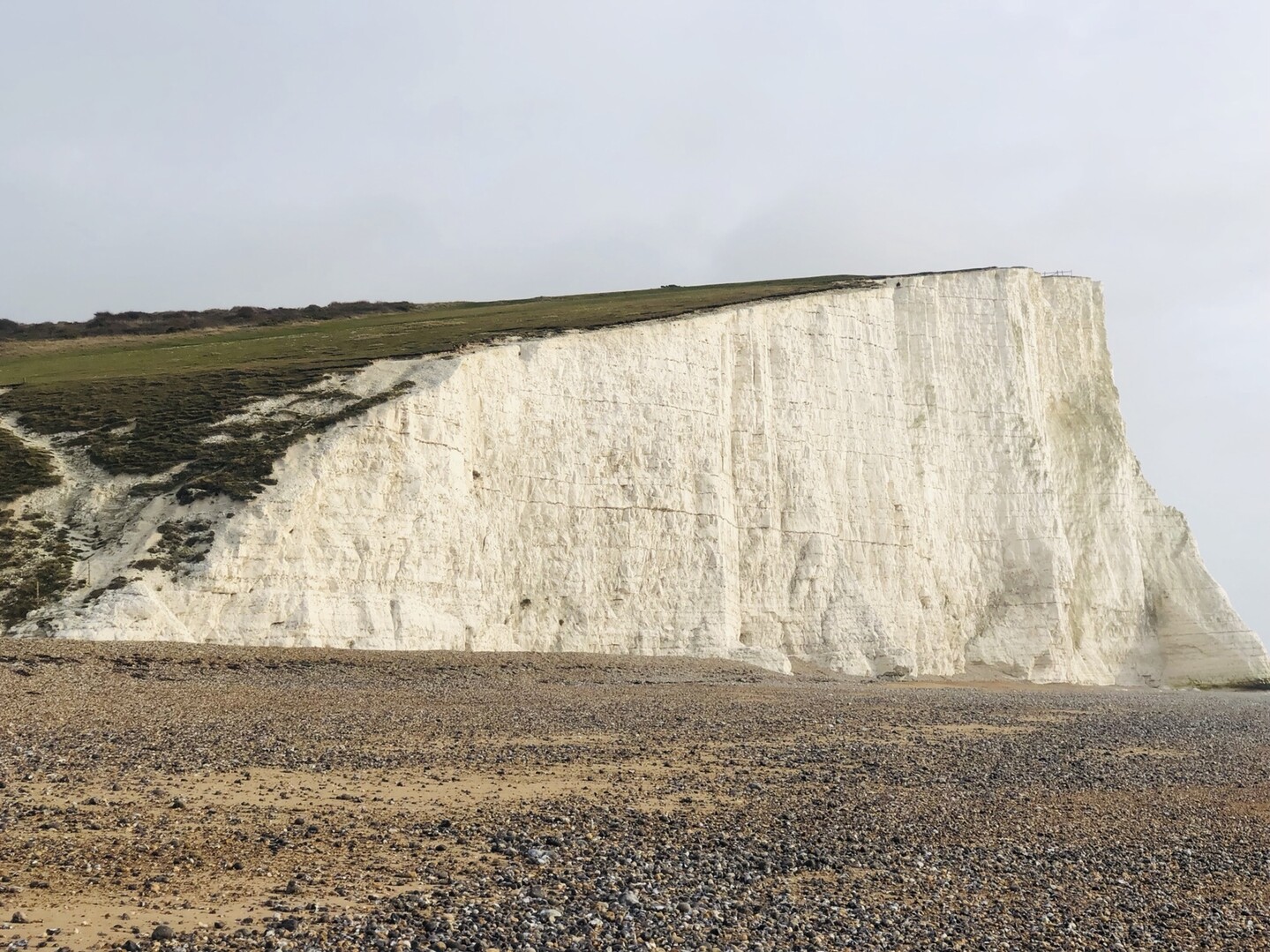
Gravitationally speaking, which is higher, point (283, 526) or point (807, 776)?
point (283, 526)

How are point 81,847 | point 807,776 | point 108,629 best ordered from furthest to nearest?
point 108,629 < point 807,776 < point 81,847

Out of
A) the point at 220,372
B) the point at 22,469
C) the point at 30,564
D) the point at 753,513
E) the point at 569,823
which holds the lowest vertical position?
the point at 569,823

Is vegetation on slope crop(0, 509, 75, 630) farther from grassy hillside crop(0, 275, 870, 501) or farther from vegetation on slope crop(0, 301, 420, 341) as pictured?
vegetation on slope crop(0, 301, 420, 341)

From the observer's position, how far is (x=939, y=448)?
41.0m

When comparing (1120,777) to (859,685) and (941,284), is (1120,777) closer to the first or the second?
(859,685)

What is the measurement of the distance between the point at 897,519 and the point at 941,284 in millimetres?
10001

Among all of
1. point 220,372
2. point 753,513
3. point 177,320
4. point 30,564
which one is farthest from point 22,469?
point 177,320

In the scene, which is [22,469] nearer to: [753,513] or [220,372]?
[220,372]

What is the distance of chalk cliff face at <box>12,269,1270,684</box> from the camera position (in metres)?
25.2

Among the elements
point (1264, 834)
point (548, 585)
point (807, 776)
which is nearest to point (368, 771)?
point (807, 776)

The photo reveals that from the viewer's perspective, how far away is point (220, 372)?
32.7 metres

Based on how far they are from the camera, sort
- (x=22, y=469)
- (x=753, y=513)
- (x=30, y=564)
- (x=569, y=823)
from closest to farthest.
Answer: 1. (x=569, y=823)
2. (x=30, y=564)
3. (x=22, y=469)
4. (x=753, y=513)

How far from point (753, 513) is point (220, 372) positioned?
632 inches

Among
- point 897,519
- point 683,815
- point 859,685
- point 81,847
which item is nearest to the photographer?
point 81,847
